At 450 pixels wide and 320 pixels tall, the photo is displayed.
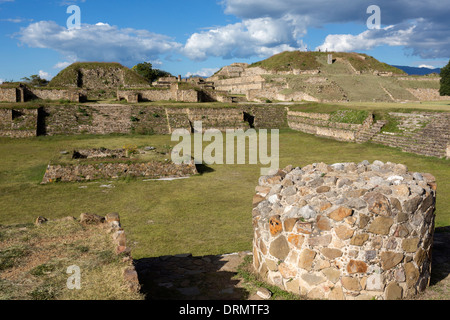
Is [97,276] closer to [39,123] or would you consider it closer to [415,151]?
[415,151]

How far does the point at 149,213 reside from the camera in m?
10.2

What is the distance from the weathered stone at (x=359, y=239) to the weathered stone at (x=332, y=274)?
1.42 feet

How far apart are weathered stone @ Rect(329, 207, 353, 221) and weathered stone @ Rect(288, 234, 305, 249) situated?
493 mm

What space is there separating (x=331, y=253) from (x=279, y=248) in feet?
2.37

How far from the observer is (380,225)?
459 cm

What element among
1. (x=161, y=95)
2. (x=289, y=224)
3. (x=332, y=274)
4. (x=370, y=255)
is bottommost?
(x=332, y=274)

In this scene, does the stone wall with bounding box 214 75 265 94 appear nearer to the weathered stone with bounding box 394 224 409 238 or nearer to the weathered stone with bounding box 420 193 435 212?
the weathered stone with bounding box 420 193 435 212

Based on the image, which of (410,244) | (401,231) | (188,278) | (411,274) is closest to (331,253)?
(401,231)

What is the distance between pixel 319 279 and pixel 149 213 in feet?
21.1

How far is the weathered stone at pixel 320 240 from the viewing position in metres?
4.65

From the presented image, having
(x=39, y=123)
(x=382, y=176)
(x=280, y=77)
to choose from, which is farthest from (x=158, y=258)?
(x=280, y=77)

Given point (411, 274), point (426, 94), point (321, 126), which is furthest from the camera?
point (426, 94)

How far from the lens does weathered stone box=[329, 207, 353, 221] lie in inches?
180

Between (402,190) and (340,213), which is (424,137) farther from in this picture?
(340,213)
